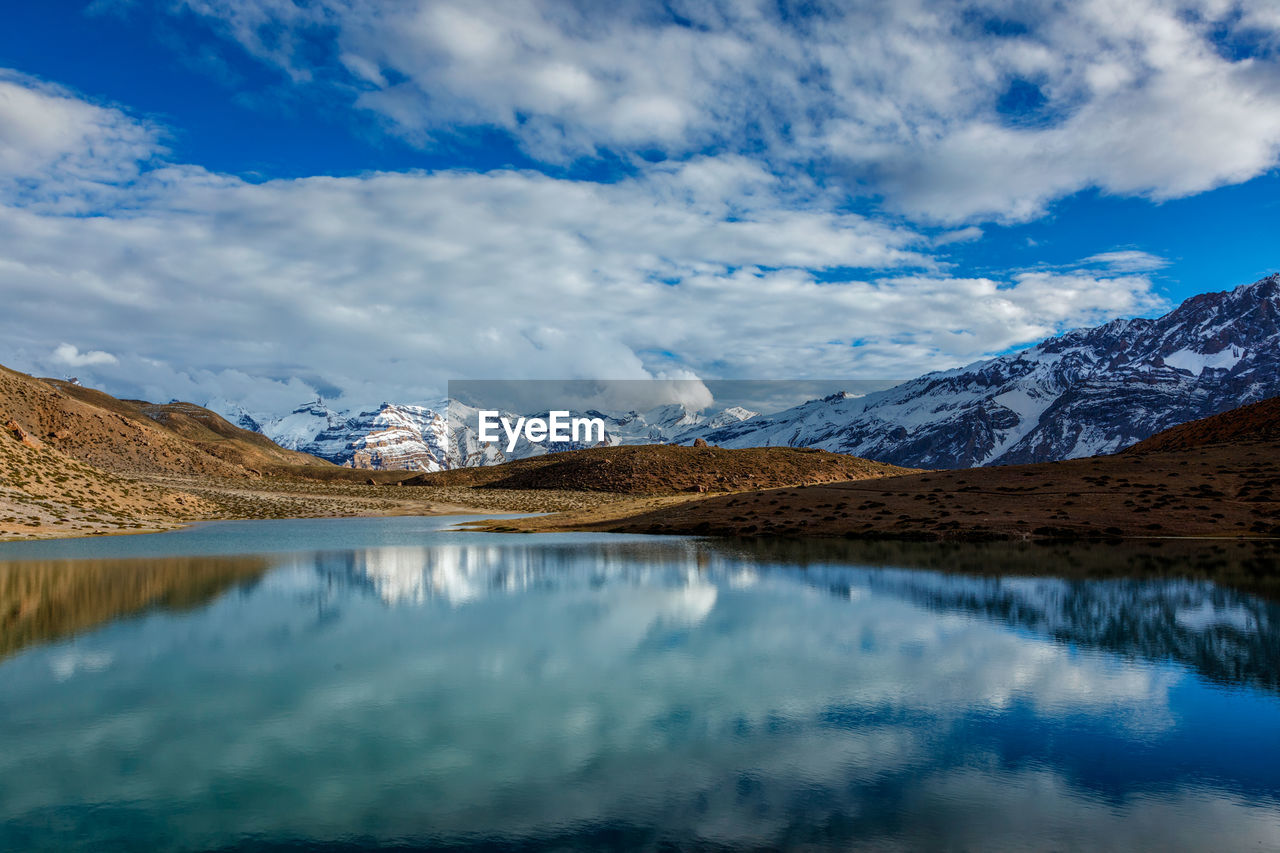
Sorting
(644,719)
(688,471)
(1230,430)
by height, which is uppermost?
(1230,430)

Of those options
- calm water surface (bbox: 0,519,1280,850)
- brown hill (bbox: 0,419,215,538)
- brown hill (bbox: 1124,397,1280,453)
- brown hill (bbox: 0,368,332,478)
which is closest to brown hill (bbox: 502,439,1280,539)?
brown hill (bbox: 1124,397,1280,453)

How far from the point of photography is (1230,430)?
96312 millimetres

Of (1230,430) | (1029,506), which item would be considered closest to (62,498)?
(1029,506)

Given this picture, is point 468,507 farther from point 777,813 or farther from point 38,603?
point 777,813

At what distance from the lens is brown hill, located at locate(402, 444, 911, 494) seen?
13788 cm

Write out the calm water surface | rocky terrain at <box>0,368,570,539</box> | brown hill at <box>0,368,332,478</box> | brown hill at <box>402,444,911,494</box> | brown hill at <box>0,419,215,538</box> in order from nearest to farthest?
the calm water surface < brown hill at <box>0,419,215,538</box> < rocky terrain at <box>0,368,570,539</box> < brown hill at <box>0,368,332,478</box> < brown hill at <box>402,444,911,494</box>

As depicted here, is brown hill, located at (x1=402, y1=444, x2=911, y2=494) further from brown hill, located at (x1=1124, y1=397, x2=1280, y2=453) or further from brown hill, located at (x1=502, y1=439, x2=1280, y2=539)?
brown hill, located at (x1=502, y1=439, x2=1280, y2=539)

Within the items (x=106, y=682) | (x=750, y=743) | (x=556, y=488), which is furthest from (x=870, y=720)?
(x=556, y=488)

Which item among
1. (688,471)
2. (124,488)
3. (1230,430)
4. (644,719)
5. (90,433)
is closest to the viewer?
(644,719)

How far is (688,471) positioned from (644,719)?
127 m

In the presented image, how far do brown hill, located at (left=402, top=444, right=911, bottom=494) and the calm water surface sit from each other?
10197cm

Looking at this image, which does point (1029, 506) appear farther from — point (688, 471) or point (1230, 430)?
point (688, 471)

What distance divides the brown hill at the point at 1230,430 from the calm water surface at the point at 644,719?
6991cm

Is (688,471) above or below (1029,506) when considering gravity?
above
